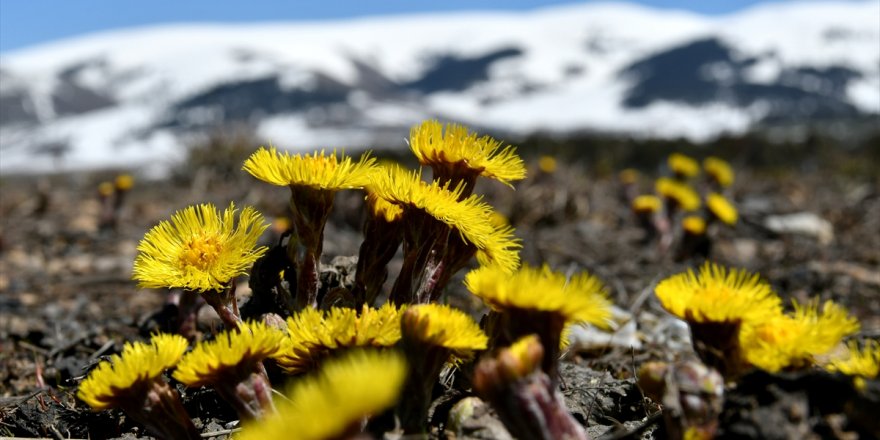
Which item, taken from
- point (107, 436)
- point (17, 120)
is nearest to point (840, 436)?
point (107, 436)

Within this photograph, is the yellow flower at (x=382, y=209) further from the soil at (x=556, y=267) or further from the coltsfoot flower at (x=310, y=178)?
the soil at (x=556, y=267)

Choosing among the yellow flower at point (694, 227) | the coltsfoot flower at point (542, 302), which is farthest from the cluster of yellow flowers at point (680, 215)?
the coltsfoot flower at point (542, 302)

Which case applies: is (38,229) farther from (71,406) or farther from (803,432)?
(803,432)

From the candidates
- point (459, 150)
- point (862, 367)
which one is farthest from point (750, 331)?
point (459, 150)

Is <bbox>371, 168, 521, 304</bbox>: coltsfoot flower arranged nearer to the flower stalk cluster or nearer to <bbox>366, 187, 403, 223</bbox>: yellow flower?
<bbox>366, 187, 403, 223</bbox>: yellow flower

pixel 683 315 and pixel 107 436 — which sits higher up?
pixel 683 315

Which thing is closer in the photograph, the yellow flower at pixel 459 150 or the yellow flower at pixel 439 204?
the yellow flower at pixel 439 204

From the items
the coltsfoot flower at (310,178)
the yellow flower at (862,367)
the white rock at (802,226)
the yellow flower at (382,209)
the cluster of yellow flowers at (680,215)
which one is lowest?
the white rock at (802,226)
